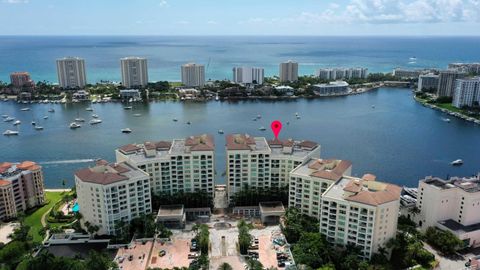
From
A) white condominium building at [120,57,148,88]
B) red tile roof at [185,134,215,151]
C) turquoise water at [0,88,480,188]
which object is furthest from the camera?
white condominium building at [120,57,148,88]

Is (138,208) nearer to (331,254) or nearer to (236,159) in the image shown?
(236,159)

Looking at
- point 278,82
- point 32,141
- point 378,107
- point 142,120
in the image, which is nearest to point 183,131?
point 142,120

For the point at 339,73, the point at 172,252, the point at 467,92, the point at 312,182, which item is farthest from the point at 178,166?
the point at 339,73

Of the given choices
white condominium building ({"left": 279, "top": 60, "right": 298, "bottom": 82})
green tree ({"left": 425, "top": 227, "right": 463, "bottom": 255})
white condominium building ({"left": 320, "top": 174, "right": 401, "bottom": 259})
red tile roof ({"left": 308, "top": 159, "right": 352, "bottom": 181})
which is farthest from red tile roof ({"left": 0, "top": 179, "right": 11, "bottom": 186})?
white condominium building ({"left": 279, "top": 60, "right": 298, "bottom": 82})

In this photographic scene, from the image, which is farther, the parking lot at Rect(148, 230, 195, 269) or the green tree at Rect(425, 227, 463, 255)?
the green tree at Rect(425, 227, 463, 255)

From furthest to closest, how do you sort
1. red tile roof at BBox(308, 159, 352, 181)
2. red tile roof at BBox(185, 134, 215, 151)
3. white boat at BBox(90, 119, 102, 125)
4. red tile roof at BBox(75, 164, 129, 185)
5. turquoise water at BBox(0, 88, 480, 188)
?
1. white boat at BBox(90, 119, 102, 125)
2. turquoise water at BBox(0, 88, 480, 188)
3. red tile roof at BBox(185, 134, 215, 151)
4. red tile roof at BBox(308, 159, 352, 181)
5. red tile roof at BBox(75, 164, 129, 185)

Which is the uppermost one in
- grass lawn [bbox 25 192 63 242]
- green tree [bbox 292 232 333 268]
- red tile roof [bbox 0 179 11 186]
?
red tile roof [bbox 0 179 11 186]

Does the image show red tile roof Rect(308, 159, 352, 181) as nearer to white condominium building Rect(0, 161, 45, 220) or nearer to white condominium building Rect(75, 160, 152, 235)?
white condominium building Rect(75, 160, 152, 235)

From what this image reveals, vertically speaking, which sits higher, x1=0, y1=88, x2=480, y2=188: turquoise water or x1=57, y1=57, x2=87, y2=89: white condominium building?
x1=57, y1=57, x2=87, y2=89: white condominium building
